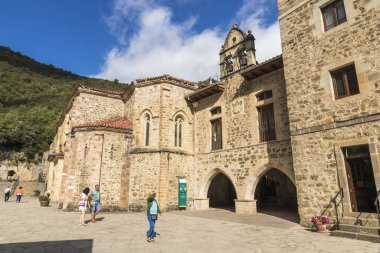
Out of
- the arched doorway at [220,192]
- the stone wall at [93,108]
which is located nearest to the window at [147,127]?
the stone wall at [93,108]

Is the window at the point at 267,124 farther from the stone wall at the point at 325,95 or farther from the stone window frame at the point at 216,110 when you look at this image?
the stone window frame at the point at 216,110

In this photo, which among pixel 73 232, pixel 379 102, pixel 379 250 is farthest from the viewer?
pixel 73 232

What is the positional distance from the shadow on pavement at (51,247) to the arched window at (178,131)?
31.4 feet

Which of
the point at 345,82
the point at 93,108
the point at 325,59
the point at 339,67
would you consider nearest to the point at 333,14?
the point at 325,59

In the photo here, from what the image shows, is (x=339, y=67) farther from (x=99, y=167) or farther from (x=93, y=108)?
(x=93, y=108)

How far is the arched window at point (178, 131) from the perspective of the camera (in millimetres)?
16164

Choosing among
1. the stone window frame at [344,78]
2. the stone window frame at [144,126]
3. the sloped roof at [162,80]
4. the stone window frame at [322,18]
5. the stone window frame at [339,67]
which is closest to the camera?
the stone window frame at [339,67]

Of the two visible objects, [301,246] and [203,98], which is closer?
[301,246]

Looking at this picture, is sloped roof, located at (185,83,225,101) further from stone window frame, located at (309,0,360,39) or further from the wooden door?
the wooden door

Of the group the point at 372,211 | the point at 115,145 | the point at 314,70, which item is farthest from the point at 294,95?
the point at 115,145

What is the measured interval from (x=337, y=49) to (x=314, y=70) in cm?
99

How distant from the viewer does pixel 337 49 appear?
885 cm

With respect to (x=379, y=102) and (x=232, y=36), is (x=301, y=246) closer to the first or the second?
(x=379, y=102)

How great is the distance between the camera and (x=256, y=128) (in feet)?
42.8
